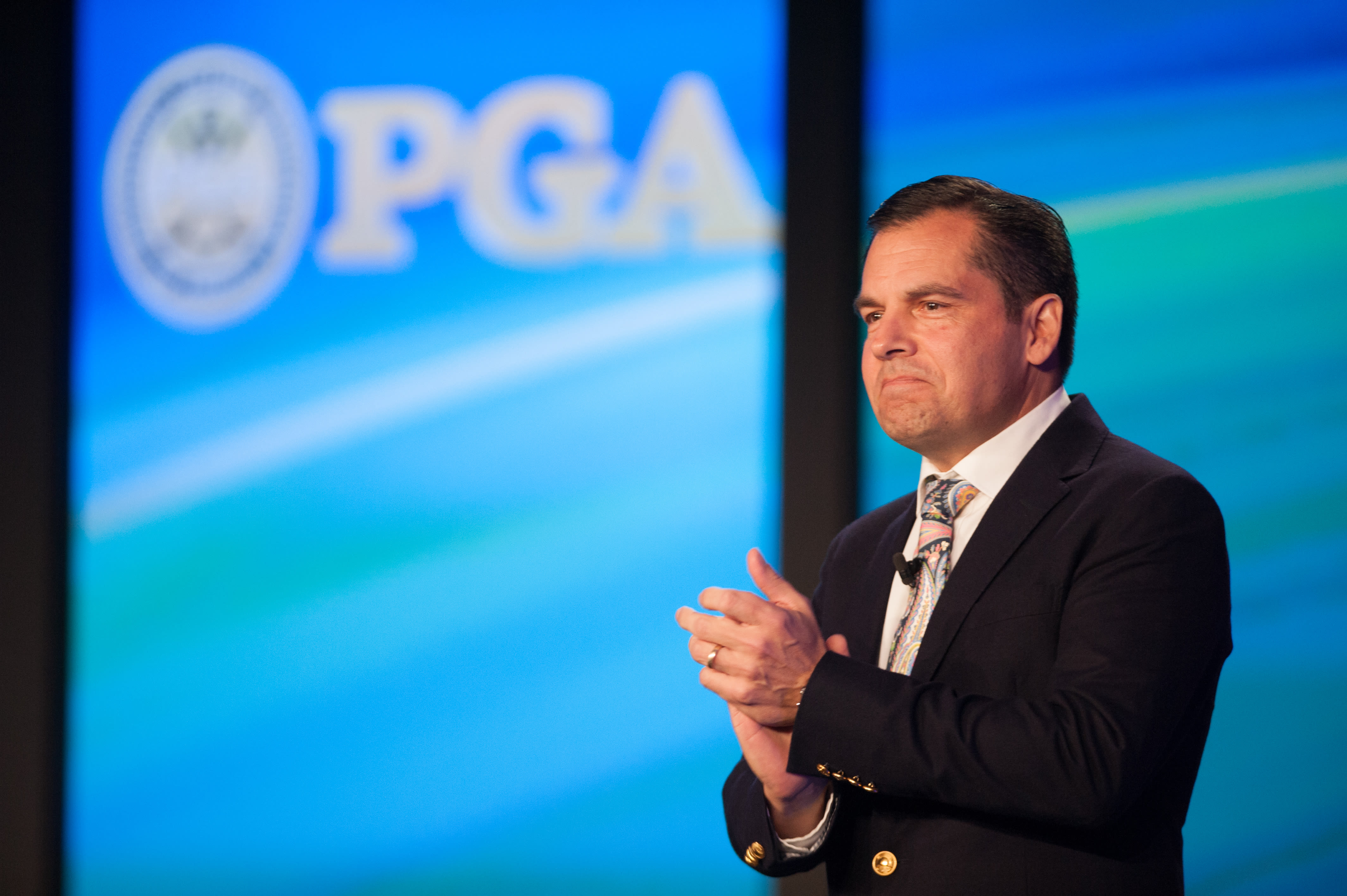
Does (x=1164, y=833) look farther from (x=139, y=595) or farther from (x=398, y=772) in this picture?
(x=139, y=595)

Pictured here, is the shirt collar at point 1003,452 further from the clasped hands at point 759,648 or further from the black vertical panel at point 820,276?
the black vertical panel at point 820,276

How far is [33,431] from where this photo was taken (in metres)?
3.22

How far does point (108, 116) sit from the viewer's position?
3.31 metres

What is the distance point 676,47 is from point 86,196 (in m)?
1.73

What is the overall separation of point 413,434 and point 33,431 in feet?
3.60

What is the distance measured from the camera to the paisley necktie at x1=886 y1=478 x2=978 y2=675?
1569 millimetres

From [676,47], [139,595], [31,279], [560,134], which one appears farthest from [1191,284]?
[31,279]

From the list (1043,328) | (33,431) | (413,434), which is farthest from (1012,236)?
(33,431)

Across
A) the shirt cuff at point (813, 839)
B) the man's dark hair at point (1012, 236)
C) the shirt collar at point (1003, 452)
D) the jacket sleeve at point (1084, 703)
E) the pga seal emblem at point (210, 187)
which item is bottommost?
the shirt cuff at point (813, 839)

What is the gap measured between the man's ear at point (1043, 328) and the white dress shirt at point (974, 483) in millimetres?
67

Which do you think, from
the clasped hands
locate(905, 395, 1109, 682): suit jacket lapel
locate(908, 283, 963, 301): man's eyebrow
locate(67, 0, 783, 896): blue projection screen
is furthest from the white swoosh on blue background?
the clasped hands

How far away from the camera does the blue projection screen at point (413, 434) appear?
2926mm

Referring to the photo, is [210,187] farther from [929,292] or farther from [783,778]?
[783,778]

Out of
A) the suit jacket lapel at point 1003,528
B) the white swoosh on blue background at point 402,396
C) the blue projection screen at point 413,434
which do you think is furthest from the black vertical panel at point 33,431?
the suit jacket lapel at point 1003,528
